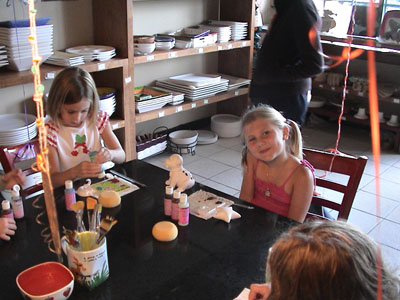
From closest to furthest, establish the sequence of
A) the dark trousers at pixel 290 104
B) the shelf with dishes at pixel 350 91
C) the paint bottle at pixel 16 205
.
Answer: the paint bottle at pixel 16 205 → the dark trousers at pixel 290 104 → the shelf with dishes at pixel 350 91

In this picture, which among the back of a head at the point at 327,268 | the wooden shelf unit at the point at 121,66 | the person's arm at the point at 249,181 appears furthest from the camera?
the wooden shelf unit at the point at 121,66

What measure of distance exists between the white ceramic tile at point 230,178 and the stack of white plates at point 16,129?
1.37m

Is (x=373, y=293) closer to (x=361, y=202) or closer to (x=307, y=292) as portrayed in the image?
(x=307, y=292)

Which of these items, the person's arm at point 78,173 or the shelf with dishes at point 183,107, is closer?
the person's arm at point 78,173

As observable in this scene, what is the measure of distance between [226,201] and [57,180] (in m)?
0.69

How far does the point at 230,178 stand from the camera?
3.48 m

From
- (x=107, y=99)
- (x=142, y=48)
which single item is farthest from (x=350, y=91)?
(x=107, y=99)

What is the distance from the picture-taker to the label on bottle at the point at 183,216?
1.47 m

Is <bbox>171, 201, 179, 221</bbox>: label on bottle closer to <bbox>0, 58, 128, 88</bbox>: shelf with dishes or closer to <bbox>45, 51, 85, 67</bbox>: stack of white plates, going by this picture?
<bbox>0, 58, 128, 88</bbox>: shelf with dishes

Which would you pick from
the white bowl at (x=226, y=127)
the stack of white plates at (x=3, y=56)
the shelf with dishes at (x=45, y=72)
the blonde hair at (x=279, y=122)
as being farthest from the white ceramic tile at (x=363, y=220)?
the stack of white plates at (x=3, y=56)

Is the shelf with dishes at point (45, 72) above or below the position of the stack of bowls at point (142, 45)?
below

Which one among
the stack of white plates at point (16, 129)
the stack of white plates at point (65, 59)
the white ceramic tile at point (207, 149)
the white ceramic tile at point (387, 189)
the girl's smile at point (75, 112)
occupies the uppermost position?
the stack of white plates at point (65, 59)

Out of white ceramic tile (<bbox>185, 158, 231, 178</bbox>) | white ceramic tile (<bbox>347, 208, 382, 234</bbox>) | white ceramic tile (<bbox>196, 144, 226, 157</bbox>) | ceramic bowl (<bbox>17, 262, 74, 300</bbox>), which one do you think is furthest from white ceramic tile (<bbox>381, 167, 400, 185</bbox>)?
ceramic bowl (<bbox>17, 262, 74, 300</bbox>)

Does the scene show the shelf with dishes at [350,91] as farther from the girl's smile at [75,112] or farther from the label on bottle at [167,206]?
the label on bottle at [167,206]
